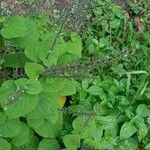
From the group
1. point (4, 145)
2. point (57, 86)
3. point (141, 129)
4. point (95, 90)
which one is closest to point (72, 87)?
point (57, 86)

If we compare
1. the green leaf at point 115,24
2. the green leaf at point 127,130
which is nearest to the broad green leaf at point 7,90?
the green leaf at point 127,130

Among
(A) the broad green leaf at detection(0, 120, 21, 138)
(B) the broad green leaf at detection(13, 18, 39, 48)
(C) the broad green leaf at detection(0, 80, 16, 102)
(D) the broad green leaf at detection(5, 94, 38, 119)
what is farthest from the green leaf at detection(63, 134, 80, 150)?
(B) the broad green leaf at detection(13, 18, 39, 48)

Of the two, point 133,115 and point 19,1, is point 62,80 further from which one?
point 19,1

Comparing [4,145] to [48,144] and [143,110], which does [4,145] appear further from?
[143,110]

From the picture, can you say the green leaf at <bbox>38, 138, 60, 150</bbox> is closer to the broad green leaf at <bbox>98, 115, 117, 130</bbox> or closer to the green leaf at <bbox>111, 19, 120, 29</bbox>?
the broad green leaf at <bbox>98, 115, 117, 130</bbox>

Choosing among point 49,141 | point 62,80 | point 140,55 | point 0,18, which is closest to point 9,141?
point 49,141

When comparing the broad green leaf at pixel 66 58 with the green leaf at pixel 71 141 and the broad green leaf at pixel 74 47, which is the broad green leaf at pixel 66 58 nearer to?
the broad green leaf at pixel 74 47
